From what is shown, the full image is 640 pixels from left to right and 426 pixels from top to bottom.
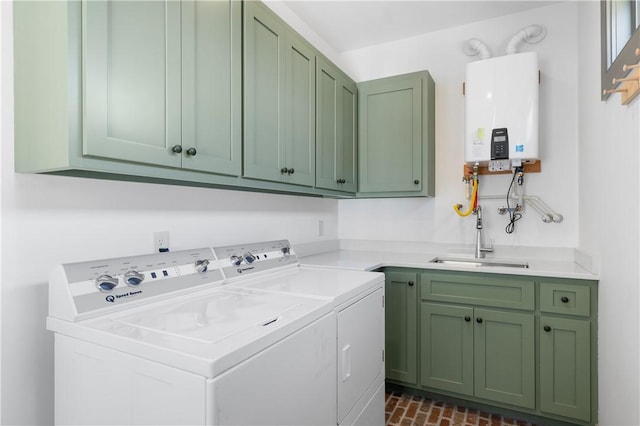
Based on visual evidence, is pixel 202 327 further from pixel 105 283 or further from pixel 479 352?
pixel 479 352

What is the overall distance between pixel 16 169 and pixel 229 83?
83cm

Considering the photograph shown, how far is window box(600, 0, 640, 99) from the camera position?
1292mm

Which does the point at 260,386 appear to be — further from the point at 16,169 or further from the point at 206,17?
the point at 206,17

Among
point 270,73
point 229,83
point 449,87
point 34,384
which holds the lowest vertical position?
point 34,384

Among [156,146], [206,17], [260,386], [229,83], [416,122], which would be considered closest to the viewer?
[260,386]

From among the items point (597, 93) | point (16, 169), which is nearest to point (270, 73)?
point (16, 169)

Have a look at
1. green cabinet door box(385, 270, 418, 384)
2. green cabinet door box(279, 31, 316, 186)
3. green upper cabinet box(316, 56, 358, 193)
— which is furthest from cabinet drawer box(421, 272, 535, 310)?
green cabinet door box(279, 31, 316, 186)

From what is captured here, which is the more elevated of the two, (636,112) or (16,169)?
(636,112)

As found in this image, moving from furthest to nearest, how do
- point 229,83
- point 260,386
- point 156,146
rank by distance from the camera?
point 229,83 → point 156,146 → point 260,386

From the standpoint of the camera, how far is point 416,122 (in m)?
2.65

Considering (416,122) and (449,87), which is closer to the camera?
(416,122)

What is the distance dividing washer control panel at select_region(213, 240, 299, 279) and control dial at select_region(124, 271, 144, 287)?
0.40 metres

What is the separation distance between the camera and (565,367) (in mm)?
1976

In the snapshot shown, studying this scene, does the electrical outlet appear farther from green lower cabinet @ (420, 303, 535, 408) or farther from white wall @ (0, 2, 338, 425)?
green lower cabinet @ (420, 303, 535, 408)
